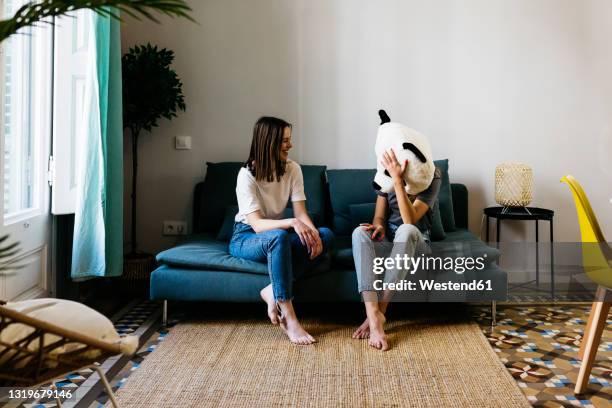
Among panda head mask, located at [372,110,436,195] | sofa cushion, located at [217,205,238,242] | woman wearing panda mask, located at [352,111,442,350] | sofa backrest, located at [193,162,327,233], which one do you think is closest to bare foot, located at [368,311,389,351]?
woman wearing panda mask, located at [352,111,442,350]

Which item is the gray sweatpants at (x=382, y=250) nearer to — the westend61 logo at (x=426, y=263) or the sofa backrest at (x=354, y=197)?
the westend61 logo at (x=426, y=263)

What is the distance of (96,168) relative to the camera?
3.10 metres

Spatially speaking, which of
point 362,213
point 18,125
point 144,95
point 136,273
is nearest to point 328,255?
point 362,213

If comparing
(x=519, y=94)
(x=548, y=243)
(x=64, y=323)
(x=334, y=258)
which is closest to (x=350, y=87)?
(x=519, y=94)

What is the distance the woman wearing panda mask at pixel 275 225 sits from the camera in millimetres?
2879

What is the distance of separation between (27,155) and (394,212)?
184cm

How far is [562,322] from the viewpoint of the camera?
3.27m

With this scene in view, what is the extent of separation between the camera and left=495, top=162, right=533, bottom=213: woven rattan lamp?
3725 millimetres

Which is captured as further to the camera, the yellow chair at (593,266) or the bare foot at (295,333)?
the bare foot at (295,333)

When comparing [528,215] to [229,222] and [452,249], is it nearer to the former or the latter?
[452,249]

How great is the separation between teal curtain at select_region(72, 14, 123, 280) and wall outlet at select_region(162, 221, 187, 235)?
86cm

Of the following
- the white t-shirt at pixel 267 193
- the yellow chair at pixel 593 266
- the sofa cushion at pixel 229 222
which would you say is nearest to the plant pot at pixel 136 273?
the sofa cushion at pixel 229 222

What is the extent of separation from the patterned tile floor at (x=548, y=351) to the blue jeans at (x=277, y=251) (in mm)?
972

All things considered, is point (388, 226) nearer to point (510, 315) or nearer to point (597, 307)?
point (510, 315)
